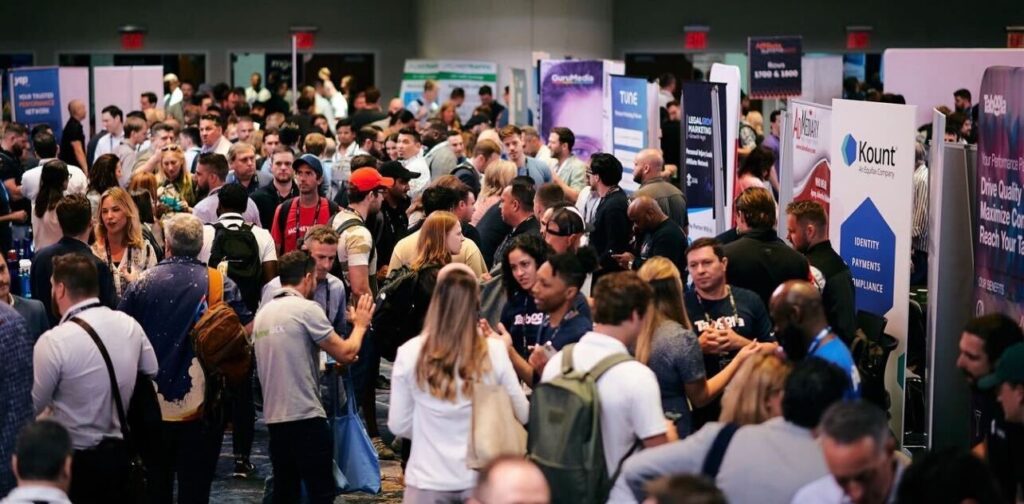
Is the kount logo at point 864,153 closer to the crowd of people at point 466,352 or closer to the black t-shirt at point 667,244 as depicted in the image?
the crowd of people at point 466,352

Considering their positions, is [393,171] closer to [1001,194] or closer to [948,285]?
[948,285]

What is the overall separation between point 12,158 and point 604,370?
9.37 metres

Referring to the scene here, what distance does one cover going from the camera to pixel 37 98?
716 inches

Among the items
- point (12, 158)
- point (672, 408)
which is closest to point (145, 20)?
point (12, 158)

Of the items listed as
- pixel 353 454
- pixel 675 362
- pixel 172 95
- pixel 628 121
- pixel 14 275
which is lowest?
pixel 353 454

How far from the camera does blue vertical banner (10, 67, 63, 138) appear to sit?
1800 cm

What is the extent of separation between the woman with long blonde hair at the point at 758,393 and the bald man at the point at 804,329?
63 centimetres

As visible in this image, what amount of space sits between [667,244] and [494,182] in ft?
6.64

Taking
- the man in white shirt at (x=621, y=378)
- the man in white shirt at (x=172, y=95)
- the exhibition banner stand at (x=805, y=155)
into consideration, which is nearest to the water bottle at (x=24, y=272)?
the exhibition banner stand at (x=805, y=155)

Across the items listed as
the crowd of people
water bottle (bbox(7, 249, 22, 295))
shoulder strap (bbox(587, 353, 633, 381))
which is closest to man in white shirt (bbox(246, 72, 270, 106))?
water bottle (bbox(7, 249, 22, 295))

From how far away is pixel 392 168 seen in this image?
9820 mm

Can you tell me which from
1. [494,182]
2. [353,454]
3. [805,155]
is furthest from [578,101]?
[353,454]

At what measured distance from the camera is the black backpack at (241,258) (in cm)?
841

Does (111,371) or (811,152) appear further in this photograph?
(811,152)
